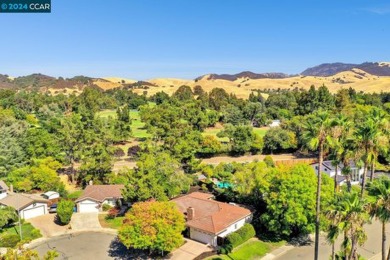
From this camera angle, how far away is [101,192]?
55.6m

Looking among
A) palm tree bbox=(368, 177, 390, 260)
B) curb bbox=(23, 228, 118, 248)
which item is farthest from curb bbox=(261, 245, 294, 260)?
curb bbox=(23, 228, 118, 248)

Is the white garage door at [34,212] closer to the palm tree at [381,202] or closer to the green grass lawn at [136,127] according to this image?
Result: the palm tree at [381,202]

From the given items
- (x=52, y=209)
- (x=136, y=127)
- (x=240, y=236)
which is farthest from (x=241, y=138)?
(x=52, y=209)

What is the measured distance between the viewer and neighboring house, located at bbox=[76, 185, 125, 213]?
5359 centimetres

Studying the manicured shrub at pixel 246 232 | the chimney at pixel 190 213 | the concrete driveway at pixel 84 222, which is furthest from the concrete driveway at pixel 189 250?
the concrete driveway at pixel 84 222

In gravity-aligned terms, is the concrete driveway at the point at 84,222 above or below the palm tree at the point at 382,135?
below

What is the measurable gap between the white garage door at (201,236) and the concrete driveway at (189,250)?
525 millimetres

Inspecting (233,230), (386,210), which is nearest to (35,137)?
(233,230)

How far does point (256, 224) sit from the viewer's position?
152 ft

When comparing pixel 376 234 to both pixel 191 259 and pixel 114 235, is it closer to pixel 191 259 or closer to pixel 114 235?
pixel 191 259

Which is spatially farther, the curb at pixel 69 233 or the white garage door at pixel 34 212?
the white garage door at pixel 34 212

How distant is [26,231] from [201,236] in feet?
72.1

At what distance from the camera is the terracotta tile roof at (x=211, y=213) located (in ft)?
139

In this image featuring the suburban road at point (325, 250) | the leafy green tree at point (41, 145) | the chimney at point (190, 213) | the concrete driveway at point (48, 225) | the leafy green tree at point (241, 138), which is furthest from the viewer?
the leafy green tree at point (241, 138)
